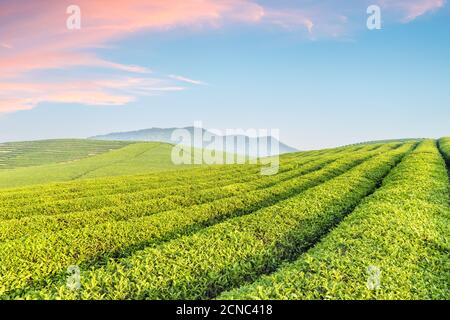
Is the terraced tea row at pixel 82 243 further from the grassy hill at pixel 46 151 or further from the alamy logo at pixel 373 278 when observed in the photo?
the grassy hill at pixel 46 151

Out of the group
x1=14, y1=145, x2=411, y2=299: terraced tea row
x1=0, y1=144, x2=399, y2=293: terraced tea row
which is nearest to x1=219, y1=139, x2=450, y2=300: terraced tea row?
x1=14, y1=145, x2=411, y2=299: terraced tea row

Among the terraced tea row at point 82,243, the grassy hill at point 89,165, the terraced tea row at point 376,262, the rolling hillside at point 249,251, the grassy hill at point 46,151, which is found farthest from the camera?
the grassy hill at point 46,151

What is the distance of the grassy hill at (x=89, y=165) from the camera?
59.9 meters

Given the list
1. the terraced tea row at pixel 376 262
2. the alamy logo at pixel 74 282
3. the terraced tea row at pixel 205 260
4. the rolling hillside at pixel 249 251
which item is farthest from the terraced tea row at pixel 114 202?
the alamy logo at pixel 74 282

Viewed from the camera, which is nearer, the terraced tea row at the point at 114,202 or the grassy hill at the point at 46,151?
the terraced tea row at the point at 114,202

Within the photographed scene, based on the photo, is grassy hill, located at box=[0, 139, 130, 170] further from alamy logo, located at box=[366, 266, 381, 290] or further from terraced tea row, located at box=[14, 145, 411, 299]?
alamy logo, located at box=[366, 266, 381, 290]

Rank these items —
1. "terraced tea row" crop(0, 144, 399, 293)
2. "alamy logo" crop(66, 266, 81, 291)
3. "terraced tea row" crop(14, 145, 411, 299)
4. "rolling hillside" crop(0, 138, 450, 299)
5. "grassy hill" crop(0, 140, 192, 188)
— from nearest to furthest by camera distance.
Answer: "rolling hillside" crop(0, 138, 450, 299)
"alamy logo" crop(66, 266, 81, 291)
"terraced tea row" crop(14, 145, 411, 299)
"terraced tea row" crop(0, 144, 399, 293)
"grassy hill" crop(0, 140, 192, 188)

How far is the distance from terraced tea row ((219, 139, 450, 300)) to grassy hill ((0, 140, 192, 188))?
54.4 metres

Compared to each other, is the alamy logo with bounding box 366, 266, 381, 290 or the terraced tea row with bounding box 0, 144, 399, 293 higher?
the alamy logo with bounding box 366, 266, 381, 290

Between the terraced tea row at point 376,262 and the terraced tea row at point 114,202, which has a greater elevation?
the terraced tea row at point 376,262

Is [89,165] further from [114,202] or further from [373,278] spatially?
[373,278]

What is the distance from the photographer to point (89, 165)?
7444 cm

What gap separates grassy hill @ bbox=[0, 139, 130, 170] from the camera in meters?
92.0

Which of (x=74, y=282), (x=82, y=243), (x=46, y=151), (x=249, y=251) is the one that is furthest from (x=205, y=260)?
(x=46, y=151)
